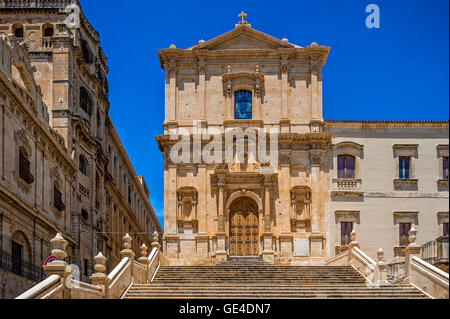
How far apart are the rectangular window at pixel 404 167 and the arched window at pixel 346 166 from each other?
464 centimetres

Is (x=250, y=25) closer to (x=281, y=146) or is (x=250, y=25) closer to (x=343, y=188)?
(x=281, y=146)

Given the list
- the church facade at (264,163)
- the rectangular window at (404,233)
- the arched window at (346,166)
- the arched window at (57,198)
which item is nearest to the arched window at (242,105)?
the church facade at (264,163)

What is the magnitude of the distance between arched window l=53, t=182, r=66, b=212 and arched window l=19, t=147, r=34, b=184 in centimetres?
380

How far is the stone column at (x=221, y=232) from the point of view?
3391 centimetres

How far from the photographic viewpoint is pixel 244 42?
36969 millimetres

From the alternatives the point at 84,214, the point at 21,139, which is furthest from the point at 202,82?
the point at 21,139

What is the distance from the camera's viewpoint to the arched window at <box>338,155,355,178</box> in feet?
111

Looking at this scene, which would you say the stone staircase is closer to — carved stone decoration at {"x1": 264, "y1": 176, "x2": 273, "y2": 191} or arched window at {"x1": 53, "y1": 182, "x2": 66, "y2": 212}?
arched window at {"x1": 53, "y1": 182, "x2": 66, "y2": 212}

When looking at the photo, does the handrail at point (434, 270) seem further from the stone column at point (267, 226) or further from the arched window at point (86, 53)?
the arched window at point (86, 53)

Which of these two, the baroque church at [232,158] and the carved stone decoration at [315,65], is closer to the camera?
the baroque church at [232,158]

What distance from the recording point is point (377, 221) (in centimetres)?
3316

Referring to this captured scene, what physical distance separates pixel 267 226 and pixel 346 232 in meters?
3.82

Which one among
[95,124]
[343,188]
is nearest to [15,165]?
[95,124]

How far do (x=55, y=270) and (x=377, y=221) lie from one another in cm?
2008
